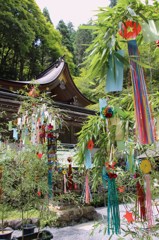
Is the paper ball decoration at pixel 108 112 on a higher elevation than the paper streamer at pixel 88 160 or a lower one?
higher

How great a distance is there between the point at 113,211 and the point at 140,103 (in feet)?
2.45

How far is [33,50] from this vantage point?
18641 mm

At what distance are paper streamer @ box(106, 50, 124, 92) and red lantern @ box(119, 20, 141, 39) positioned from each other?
3.3 inches

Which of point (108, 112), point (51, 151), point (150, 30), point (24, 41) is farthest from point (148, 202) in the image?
point (24, 41)

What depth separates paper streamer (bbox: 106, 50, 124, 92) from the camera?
111 centimetres

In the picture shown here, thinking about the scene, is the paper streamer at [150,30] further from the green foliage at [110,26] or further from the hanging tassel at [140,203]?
the hanging tassel at [140,203]

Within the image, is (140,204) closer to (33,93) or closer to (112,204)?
(112,204)

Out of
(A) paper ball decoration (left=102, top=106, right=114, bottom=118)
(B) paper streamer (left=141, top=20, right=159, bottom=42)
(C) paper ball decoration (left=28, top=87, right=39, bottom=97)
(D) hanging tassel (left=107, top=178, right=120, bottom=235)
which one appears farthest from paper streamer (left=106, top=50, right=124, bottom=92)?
(C) paper ball decoration (left=28, top=87, right=39, bottom=97)

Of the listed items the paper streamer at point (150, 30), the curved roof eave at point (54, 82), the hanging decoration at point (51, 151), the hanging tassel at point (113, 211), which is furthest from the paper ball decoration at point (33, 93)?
the curved roof eave at point (54, 82)

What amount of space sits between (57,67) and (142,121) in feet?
35.1

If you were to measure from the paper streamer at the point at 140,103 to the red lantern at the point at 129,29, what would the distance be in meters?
0.04

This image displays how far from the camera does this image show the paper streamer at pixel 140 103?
1139mm

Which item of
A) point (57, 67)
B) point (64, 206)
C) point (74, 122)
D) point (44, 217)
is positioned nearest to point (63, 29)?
point (57, 67)

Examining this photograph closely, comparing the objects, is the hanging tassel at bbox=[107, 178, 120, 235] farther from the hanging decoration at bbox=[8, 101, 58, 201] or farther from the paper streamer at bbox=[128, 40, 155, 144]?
the hanging decoration at bbox=[8, 101, 58, 201]
